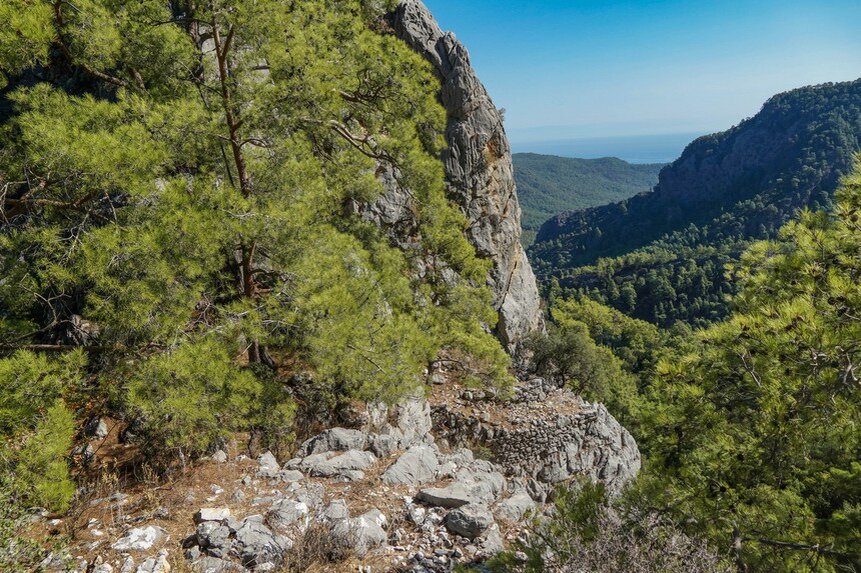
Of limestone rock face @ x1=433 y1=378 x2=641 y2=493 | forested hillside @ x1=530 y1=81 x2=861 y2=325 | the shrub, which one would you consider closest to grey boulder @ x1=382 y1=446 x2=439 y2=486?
the shrub

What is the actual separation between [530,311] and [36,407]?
20221 mm

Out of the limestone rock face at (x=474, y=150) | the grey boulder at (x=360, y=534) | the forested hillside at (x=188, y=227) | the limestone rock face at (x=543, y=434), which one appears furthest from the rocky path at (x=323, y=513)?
the limestone rock face at (x=474, y=150)

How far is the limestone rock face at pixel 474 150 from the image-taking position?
59.7 feet

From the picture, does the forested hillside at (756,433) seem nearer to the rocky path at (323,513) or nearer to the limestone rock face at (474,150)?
the rocky path at (323,513)

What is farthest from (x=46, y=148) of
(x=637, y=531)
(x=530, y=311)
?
(x=530, y=311)

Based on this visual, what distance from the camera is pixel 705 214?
113562 millimetres

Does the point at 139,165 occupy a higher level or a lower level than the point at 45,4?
lower

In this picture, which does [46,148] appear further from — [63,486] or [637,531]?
[637,531]

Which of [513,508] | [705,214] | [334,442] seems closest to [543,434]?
[513,508]

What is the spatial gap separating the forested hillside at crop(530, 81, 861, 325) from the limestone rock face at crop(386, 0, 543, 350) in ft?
184

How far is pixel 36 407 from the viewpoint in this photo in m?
3.79

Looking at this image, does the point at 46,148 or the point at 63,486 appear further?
the point at 46,148

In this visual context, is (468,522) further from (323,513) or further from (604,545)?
(604,545)

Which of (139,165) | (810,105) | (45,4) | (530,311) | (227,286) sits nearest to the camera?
(139,165)
